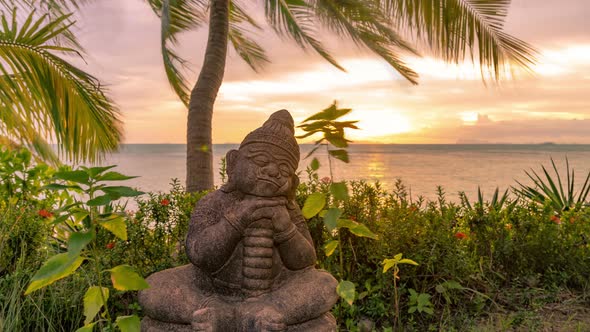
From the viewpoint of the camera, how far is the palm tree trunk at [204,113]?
6770mm

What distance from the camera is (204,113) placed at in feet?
22.4

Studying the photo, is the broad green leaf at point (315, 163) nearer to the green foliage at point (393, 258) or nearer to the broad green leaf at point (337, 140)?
the broad green leaf at point (337, 140)

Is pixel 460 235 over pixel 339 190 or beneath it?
beneath

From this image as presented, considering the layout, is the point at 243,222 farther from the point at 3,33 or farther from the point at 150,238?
the point at 3,33

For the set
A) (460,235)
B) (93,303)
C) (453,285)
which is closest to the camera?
(93,303)

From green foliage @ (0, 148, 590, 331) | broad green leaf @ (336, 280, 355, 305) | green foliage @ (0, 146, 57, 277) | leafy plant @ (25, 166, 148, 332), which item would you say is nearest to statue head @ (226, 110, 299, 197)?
broad green leaf @ (336, 280, 355, 305)

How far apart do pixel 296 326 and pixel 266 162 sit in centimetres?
96

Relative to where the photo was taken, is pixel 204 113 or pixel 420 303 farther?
pixel 204 113

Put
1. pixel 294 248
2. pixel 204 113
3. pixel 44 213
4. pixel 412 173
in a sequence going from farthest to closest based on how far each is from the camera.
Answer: pixel 412 173 < pixel 204 113 < pixel 44 213 < pixel 294 248

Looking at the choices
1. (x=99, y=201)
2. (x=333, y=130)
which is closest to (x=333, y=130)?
(x=333, y=130)

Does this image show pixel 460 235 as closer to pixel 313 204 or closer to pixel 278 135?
pixel 313 204

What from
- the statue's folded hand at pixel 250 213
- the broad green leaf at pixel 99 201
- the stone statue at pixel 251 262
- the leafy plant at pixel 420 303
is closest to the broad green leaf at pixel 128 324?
the stone statue at pixel 251 262

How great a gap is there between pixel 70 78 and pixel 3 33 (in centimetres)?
85

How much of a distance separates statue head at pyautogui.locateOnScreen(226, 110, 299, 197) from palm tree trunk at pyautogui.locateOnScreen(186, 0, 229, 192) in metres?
3.64
